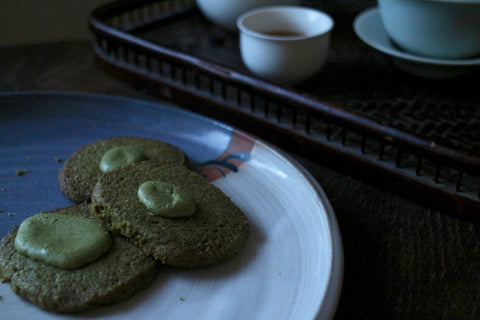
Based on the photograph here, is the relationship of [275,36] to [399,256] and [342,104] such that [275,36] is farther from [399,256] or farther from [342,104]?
[399,256]

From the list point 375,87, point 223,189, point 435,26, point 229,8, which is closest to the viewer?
point 223,189

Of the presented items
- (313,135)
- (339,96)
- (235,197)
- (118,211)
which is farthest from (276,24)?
(118,211)

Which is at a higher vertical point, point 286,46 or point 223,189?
point 286,46

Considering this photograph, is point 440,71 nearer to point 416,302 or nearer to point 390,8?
point 390,8

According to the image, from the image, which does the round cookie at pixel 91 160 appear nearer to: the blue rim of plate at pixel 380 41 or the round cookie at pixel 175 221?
the round cookie at pixel 175 221

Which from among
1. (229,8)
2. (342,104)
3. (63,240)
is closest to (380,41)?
(342,104)

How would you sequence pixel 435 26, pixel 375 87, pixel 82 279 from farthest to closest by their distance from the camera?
pixel 375 87, pixel 435 26, pixel 82 279
